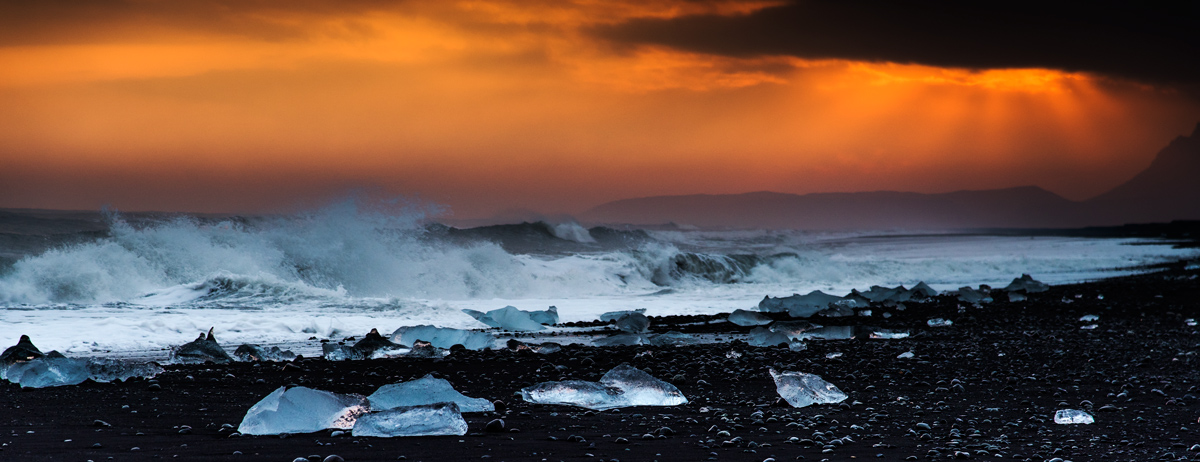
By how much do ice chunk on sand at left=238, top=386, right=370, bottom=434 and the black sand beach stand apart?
0.30 feet

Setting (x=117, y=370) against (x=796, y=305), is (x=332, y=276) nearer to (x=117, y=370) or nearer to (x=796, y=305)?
(x=796, y=305)

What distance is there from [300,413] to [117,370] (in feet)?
7.20

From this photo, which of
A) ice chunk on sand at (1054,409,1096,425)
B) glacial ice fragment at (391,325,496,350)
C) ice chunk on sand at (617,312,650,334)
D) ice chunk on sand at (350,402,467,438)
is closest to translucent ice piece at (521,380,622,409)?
ice chunk on sand at (350,402,467,438)

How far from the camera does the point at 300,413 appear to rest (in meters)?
3.86

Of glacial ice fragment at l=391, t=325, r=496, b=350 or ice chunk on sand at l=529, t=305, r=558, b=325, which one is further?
ice chunk on sand at l=529, t=305, r=558, b=325

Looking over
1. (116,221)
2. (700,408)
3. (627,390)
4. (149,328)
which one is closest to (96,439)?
(627,390)

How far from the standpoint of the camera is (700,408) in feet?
15.6

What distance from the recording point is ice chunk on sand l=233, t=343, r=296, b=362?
6.49 m

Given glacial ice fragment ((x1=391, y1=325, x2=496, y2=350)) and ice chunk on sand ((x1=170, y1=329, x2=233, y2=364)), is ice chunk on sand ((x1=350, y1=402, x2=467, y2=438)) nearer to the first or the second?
ice chunk on sand ((x1=170, y1=329, x2=233, y2=364))

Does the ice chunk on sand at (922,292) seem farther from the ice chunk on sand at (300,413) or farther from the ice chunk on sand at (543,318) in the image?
the ice chunk on sand at (300,413)

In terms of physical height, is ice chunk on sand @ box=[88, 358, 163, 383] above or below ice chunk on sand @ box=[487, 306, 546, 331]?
above

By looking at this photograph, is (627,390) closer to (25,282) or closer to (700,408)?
(700,408)

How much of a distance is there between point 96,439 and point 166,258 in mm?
10930

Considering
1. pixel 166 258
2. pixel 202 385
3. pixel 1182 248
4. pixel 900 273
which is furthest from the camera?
pixel 1182 248
